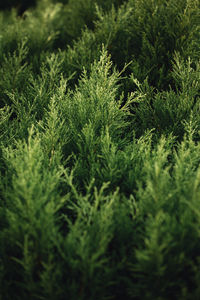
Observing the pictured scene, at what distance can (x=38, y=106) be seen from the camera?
2.65m

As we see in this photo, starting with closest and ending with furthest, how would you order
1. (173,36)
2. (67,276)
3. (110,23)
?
(67,276)
(173,36)
(110,23)

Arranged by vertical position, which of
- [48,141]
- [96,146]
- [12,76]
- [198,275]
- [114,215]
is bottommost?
[198,275]

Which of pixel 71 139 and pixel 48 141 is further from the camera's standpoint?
pixel 71 139

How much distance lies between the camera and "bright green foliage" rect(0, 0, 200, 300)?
1.45m

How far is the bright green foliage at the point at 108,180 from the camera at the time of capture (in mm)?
1454

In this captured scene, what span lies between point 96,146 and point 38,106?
0.93 meters

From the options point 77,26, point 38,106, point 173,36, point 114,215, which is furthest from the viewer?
point 77,26

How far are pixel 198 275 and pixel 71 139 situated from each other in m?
1.49

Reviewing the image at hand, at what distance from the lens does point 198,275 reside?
4.40 feet

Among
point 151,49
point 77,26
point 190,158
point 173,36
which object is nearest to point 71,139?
point 190,158

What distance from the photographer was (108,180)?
6.37 ft

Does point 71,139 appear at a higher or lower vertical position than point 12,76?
lower

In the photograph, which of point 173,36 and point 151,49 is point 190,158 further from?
point 173,36

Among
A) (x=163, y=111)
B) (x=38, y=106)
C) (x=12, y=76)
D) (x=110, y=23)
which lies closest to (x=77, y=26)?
(x=110, y=23)
